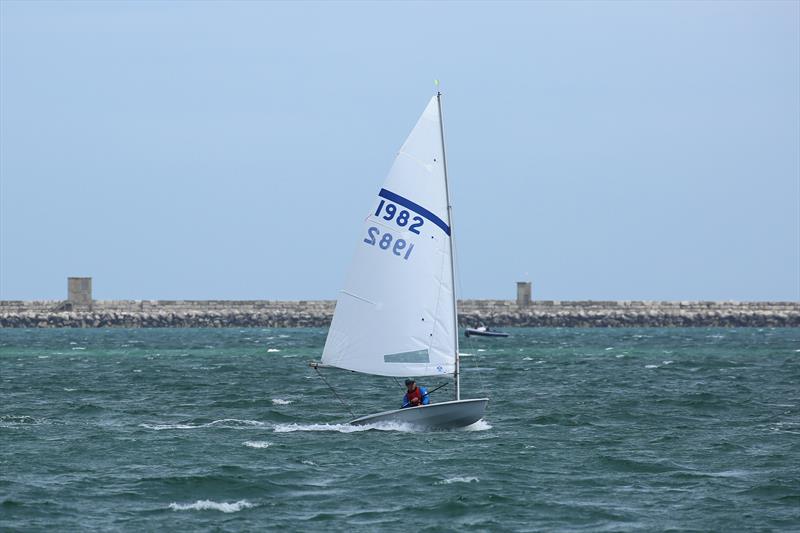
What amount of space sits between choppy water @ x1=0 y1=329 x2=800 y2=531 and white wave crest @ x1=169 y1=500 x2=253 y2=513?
0.05 metres

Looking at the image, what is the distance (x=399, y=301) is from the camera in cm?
2847

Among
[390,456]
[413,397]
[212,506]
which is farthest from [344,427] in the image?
[212,506]

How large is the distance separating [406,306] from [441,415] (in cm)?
243

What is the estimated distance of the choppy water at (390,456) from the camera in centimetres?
2028

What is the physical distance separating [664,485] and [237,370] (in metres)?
34.0

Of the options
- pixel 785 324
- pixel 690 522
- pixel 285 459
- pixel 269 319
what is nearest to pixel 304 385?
pixel 285 459

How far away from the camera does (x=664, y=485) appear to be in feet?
75.5

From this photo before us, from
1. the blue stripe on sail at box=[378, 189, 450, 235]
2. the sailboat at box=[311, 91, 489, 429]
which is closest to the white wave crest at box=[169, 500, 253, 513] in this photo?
the sailboat at box=[311, 91, 489, 429]

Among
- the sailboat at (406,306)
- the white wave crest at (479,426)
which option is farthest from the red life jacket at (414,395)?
the white wave crest at (479,426)

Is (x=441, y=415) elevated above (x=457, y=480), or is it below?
above

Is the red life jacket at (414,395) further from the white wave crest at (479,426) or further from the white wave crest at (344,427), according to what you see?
the white wave crest at (479,426)

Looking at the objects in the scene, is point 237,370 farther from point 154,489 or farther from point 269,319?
point 269,319

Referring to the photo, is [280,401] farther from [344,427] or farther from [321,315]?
A: [321,315]

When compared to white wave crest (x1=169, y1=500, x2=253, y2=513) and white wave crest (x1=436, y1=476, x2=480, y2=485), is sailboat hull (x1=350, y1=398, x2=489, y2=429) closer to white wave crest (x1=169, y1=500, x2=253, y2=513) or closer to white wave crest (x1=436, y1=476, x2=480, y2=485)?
white wave crest (x1=436, y1=476, x2=480, y2=485)
